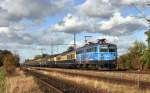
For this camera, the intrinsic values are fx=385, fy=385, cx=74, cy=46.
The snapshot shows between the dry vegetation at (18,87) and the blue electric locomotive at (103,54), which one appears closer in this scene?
the dry vegetation at (18,87)

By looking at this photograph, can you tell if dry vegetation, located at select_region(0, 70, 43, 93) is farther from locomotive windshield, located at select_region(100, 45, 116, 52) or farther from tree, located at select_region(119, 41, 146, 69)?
tree, located at select_region(119, 41, 146, 69)

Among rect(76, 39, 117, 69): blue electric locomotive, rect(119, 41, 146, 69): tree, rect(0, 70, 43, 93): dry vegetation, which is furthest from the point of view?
rect(119, 41, 146, 69): tree

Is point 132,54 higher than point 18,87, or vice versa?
point 132,54

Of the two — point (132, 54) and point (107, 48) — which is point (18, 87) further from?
point (132, 54)

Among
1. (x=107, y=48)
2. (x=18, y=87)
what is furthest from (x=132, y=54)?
(x=18, y=87)

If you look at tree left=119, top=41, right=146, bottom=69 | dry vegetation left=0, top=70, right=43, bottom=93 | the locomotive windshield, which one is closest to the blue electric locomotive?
the locomotive windshield

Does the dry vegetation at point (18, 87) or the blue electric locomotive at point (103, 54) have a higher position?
the blue electric locomotive at point (103, 54)

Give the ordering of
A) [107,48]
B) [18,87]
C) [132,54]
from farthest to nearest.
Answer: [132,54]
[107,48]
[18,87]

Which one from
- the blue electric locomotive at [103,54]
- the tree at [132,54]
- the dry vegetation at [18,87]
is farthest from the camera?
the tree at [132,54]

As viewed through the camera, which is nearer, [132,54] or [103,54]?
[103,54]

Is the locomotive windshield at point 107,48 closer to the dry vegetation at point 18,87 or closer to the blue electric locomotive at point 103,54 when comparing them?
the blue electric locomotive at point 103,54

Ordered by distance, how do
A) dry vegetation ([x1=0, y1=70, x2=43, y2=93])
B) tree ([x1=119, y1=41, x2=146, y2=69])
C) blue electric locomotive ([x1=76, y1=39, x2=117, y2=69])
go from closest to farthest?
dry vegetation ([x1=0, y1=70, x2=43, y2=93]) < blue electric locomotive ([x1=76, y1=39, x2=117, y2=69]) < tree ([x1=119, y1=41, x2=146, y2=69])

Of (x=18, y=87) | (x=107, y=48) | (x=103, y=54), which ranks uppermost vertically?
(x=107, y=48)

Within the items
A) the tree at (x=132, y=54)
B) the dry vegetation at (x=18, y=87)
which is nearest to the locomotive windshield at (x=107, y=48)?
the tree at (x=132, y=54)
